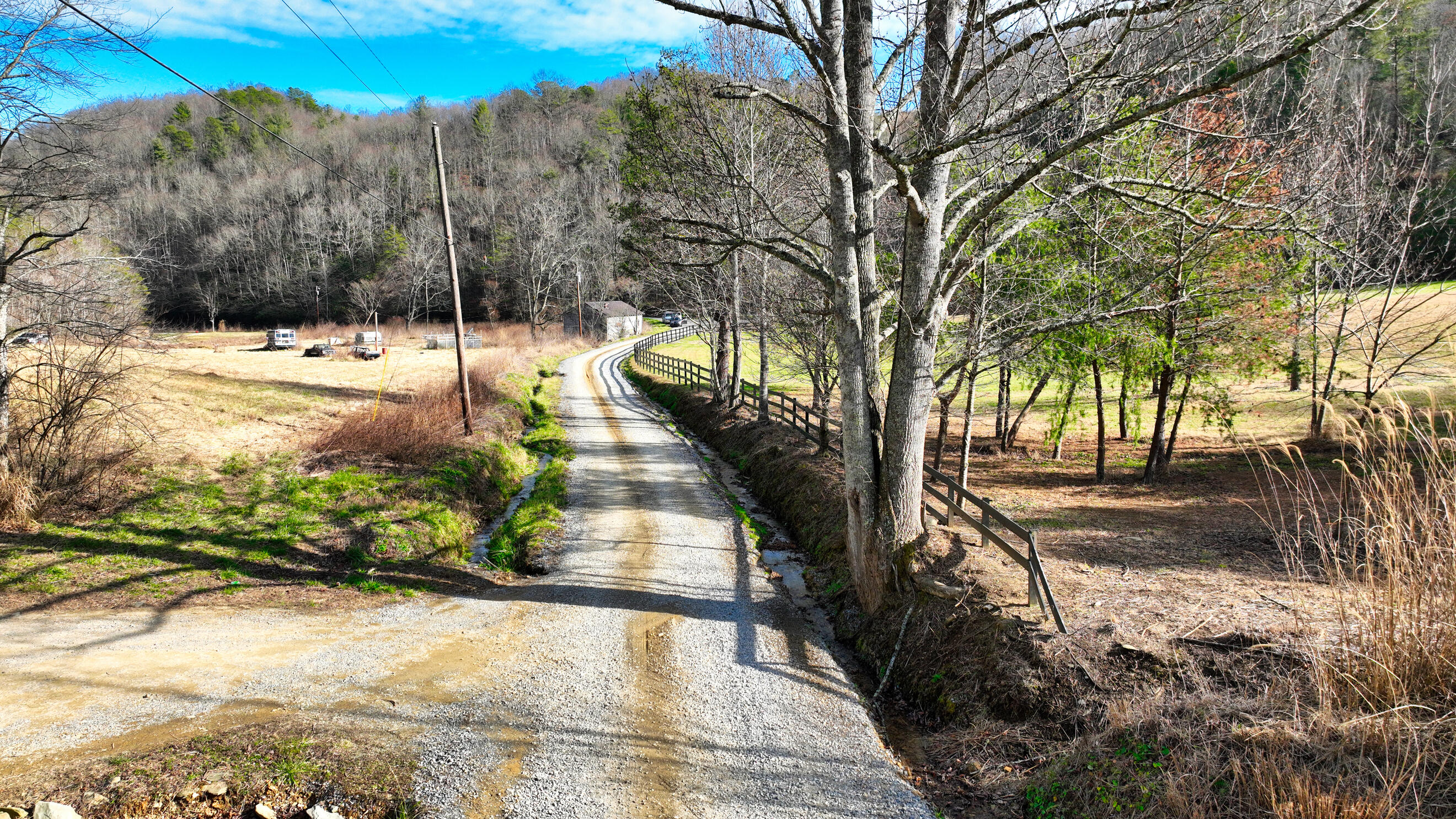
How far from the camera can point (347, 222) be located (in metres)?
72.2

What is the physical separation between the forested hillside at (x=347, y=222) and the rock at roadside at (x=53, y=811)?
200 feet

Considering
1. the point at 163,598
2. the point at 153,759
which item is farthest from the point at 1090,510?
the point at 163,598

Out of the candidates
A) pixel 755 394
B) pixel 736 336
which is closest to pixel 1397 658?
pixel 755 394

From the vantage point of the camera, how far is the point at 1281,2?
18.5 feet

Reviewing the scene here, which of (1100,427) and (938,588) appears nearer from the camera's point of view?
(938,588)

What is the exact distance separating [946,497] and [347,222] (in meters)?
77.7

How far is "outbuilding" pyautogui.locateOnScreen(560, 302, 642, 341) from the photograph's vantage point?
66.9 meters

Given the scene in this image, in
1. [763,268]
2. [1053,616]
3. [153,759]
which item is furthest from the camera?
[763,268]

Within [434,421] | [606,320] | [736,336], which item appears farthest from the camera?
[606,320]

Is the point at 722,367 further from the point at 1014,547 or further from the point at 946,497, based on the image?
the point at 1014,547

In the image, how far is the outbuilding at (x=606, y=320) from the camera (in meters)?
66.9

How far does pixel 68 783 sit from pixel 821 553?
9.22 metres

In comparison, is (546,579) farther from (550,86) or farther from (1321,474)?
(550,86)

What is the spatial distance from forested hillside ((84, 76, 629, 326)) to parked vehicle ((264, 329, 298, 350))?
46.8 ft
